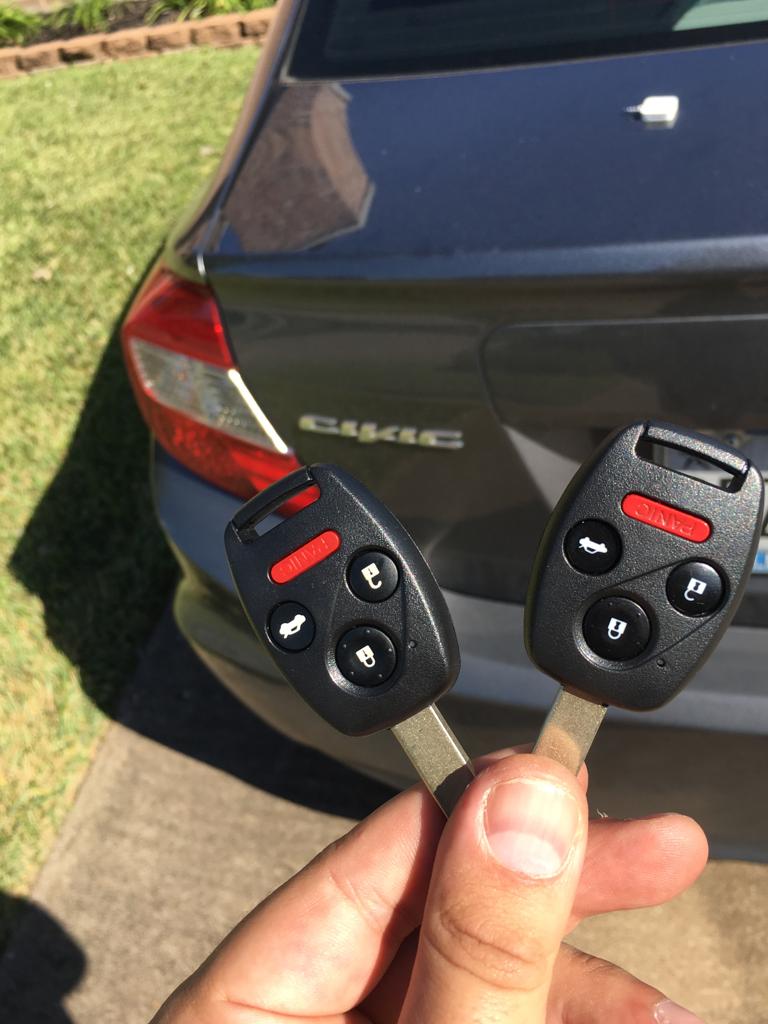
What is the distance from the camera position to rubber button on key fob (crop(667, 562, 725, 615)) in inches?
42.4

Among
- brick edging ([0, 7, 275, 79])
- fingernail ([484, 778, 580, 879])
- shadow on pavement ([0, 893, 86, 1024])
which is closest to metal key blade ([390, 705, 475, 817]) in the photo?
fingernail ([484, 778, 580, 879])

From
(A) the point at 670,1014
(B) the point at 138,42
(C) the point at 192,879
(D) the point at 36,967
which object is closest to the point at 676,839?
(A) the point at 670,1014

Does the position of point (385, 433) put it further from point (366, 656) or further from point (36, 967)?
point (36, 967)

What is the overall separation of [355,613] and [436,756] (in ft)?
0.58

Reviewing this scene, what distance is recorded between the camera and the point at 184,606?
7.45ft

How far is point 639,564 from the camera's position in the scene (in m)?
1.09

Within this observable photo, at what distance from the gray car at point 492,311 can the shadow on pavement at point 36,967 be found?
79 cm

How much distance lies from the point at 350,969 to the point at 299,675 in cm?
39

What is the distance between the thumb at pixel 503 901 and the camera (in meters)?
0.99

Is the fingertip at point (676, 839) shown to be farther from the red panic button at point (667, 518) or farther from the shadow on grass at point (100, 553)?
the shadow on grass at point (100, 553)

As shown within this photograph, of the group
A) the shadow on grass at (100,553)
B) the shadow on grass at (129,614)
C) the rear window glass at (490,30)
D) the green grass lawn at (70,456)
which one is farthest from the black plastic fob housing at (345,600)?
the shadow on grass at (100,553)

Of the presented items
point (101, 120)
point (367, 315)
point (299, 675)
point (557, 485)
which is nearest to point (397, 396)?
point (367, 315)

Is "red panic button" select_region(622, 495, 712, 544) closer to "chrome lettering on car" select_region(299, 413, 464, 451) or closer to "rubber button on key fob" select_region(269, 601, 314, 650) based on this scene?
"rubber button on key fob" select_region(269, 601, 314, 650)

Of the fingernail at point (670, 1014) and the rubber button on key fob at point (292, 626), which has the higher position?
the rubber button on key fob at point (292, 626)
